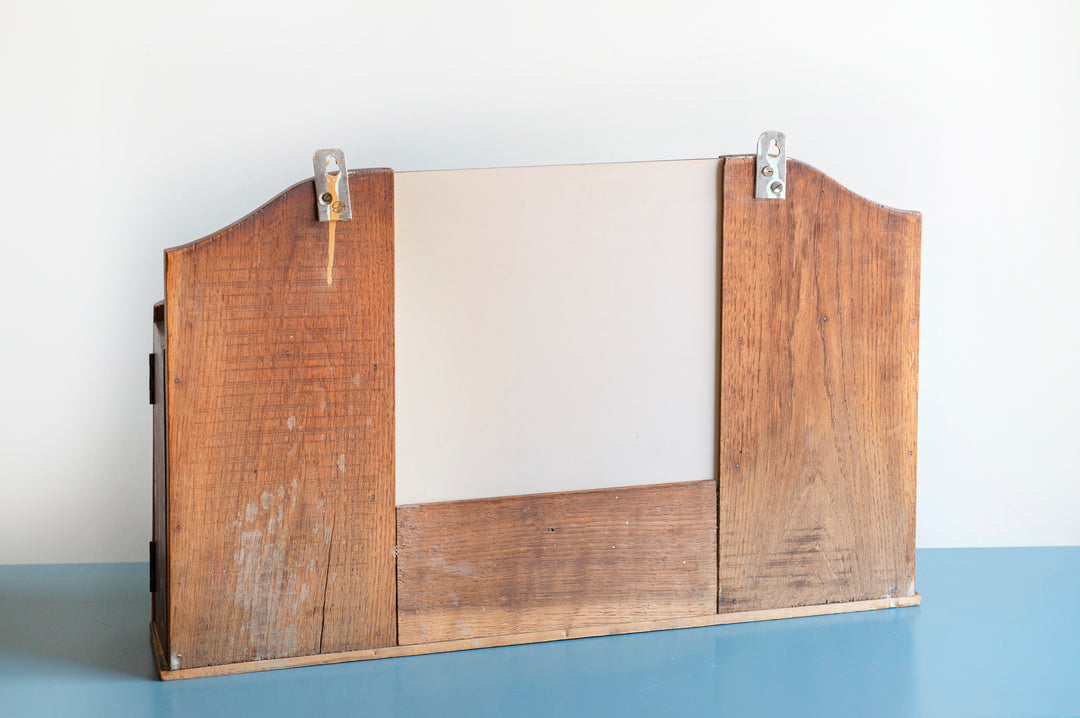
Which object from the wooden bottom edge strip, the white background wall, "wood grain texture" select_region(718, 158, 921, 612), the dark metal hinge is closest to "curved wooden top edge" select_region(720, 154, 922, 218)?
"wood grain texture" select_region(718, 158, 921, 612)

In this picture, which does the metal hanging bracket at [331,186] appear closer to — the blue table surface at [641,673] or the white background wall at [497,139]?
the white background wall at [497,139]

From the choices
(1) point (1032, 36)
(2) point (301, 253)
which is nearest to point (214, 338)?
(2) point (301, 253)

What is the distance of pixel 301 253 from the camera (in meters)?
1.43

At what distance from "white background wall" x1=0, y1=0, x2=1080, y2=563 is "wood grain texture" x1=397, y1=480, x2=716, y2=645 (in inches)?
34.7

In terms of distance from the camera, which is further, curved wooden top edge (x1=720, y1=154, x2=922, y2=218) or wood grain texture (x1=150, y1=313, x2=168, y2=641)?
curved wooden top edge (x1=720, y1=154, x2=922, y2=218)

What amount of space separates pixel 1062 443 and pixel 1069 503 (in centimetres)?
16

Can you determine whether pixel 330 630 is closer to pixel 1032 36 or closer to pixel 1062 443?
pixel 1062 443

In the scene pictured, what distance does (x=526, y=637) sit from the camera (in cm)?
155

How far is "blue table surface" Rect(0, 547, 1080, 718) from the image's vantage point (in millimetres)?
1327

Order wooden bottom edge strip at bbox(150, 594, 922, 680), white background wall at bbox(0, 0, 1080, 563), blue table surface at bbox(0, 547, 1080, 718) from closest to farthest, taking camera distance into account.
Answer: blue table surface at bbox(0, 547, 1080, 718), wooden bottom edge strip at bbox(150, 594, 922, 680), white background wall at bbox(0, 0, 1080, 563)

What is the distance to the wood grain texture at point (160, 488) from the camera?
1466 mm

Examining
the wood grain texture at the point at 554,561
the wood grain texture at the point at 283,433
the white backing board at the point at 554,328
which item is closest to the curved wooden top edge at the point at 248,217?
the wood grain texture at the point at 283,433

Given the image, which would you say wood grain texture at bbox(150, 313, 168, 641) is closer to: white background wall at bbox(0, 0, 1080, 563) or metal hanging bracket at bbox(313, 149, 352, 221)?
metal hanging bracket at bbox(313, 149, 352, 221)

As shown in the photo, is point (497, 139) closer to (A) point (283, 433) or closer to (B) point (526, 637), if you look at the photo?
(A) point (283, 433)
